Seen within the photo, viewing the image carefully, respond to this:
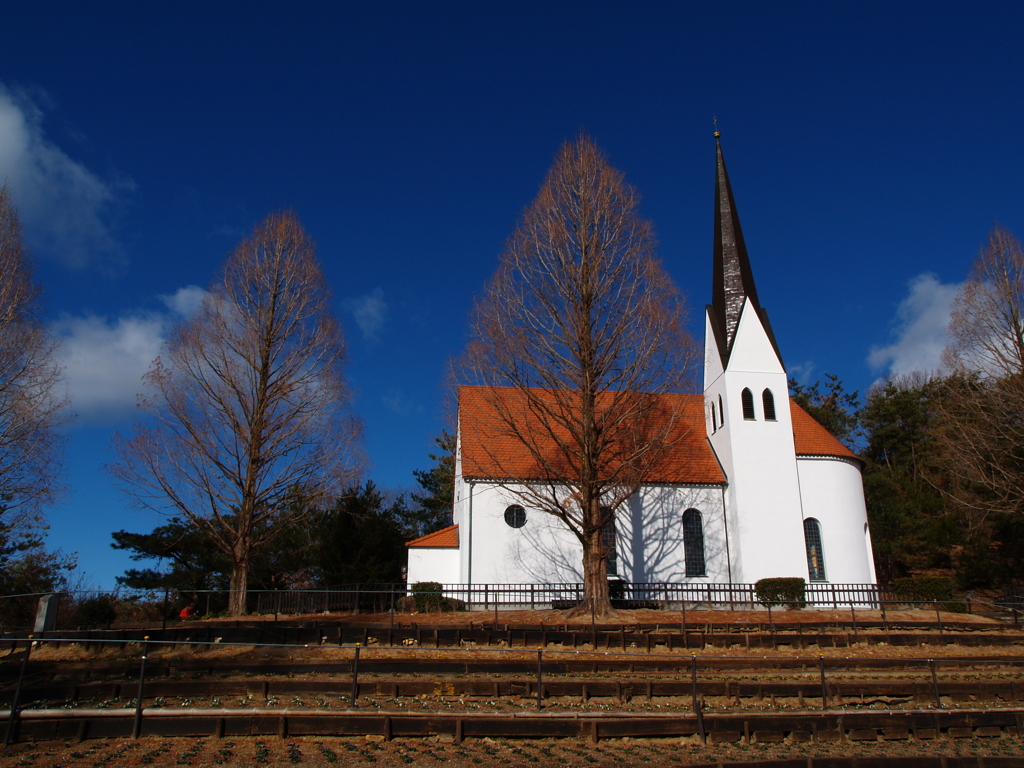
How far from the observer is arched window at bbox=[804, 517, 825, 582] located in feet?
88.8

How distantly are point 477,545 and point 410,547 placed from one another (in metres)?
2.86

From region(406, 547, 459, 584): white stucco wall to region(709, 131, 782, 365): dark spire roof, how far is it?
14268 millimetres

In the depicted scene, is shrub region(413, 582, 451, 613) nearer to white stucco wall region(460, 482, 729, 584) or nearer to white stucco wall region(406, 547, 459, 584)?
white stucco wall region(460, 482, 729, 584)

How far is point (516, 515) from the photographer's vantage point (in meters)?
26.5

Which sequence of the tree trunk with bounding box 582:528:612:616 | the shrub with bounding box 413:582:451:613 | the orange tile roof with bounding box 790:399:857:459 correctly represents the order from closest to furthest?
1. the tree trunk with bounding box 582:528:612:616
2. the shrub with bounding box 413:582:451:613
3. the orange tile roof with bounding box 790:399:857:459

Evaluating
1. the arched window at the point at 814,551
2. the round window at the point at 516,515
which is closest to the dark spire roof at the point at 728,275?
the arched window at the point at 814,551

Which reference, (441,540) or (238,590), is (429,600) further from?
(238,590)

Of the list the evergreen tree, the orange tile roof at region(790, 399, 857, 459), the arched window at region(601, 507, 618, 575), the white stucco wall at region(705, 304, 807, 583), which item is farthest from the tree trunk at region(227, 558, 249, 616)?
the orange tile roof at region(790, 399, 857, 459)

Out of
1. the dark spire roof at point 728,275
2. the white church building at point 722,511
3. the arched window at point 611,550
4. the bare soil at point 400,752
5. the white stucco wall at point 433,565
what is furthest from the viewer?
the dark spire roof at point 728,275

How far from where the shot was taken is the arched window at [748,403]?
28.6 m

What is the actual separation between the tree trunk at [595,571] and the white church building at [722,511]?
509 cm

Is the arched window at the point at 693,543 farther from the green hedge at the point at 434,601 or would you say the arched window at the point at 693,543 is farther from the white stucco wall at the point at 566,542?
the green hedge at the point at 434,601

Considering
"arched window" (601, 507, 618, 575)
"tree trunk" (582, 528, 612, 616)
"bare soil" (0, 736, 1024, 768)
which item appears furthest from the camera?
"arched window" (601, 507, 618, 575)

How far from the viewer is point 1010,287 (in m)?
27.2
